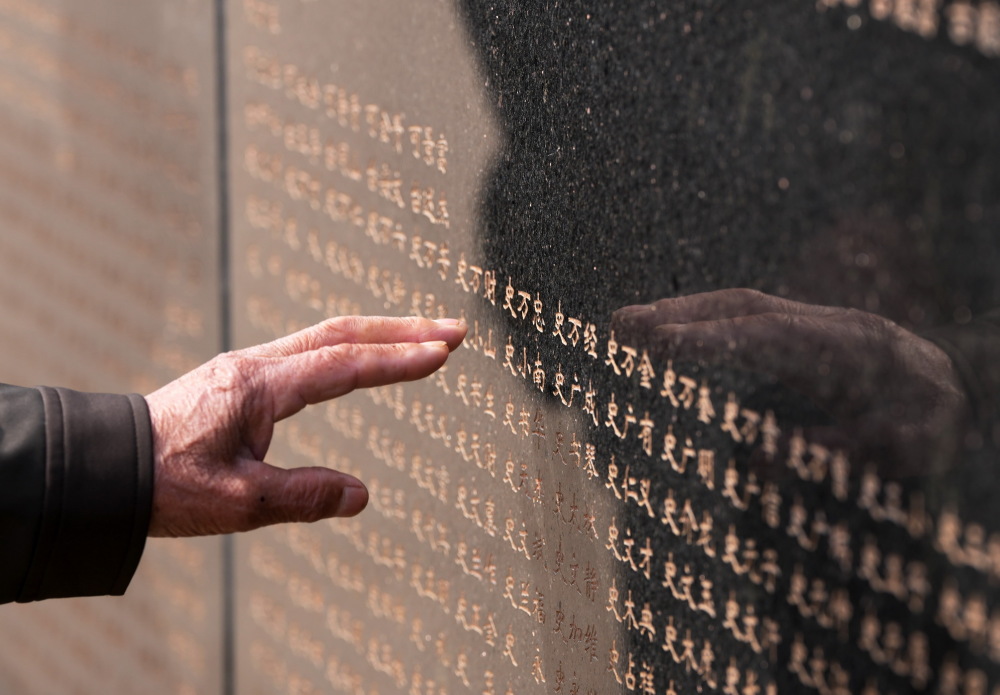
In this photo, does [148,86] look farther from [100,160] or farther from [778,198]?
[778,198]

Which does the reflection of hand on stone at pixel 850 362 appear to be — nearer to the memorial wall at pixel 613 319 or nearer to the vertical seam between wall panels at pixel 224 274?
the memorial wall at pixel 613 319

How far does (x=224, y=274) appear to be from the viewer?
150 cm

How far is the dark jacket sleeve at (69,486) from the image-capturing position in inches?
32.6

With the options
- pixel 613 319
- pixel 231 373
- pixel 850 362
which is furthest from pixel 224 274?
pixel 850 362

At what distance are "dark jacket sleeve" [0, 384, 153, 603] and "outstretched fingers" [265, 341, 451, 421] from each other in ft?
0.35

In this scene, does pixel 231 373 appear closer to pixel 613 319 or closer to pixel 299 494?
pixel 299 494

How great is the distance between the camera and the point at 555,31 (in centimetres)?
80

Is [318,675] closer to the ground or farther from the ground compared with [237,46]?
closer to the ground

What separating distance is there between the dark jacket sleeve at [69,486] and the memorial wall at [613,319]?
Answer: 287 mm

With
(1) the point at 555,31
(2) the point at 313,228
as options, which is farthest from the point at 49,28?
(1) the point at 555,31

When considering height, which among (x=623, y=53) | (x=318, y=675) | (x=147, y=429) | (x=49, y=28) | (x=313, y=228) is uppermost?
(x=623, y=53)

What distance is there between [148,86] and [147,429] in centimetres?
92

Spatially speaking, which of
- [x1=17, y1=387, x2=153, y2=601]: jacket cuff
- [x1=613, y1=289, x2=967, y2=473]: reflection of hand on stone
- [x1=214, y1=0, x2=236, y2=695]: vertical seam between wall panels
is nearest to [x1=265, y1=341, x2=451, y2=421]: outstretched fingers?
[x1=17, y1=387, x2=153, y2=601]: jacket cuff

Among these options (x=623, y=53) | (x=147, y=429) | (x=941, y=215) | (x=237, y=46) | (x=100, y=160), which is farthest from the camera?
(x=100, y=160)
